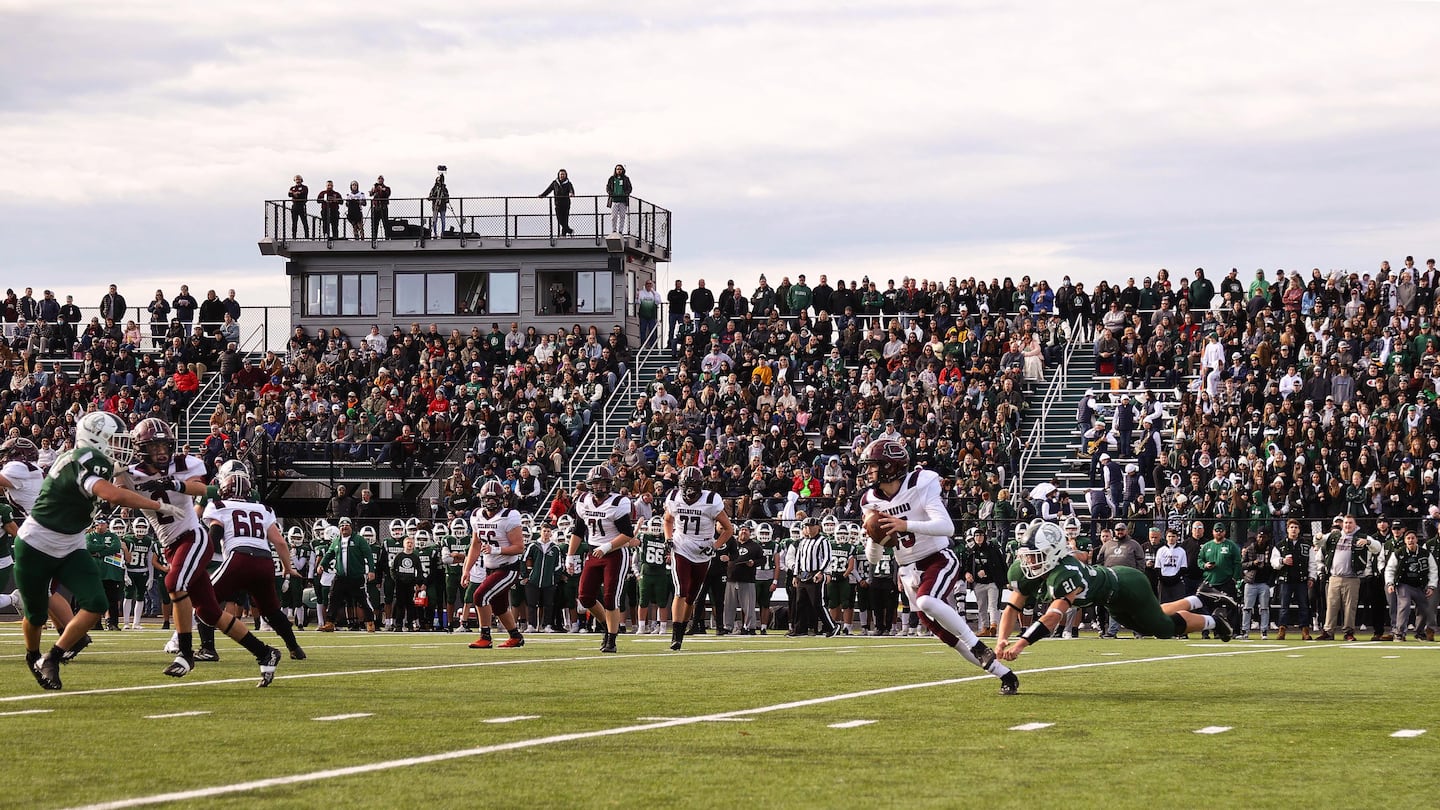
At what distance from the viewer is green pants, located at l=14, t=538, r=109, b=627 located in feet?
35.6

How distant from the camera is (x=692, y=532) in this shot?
18.1m

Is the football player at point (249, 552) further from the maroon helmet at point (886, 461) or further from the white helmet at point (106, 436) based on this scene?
the maroon helmet at point (886, 461)

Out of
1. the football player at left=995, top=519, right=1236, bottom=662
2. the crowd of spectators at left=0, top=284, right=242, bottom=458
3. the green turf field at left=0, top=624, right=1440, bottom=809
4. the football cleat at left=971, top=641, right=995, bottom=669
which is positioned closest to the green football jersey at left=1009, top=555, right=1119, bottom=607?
the football player at left=995, top=519, right=1236, bottom=662

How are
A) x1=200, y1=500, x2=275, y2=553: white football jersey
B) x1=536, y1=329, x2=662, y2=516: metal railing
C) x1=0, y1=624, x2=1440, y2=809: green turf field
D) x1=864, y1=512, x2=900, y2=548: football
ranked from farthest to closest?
x1=536, y1=329, x2=662, y2=516: metal railing < x1=200, y1=500, x2=275, y2=553: white football jersey < x1=864, y1=512, x2=900, y2=548: football < x1=0, y1=624, x2=1440, y2=809: green turf field

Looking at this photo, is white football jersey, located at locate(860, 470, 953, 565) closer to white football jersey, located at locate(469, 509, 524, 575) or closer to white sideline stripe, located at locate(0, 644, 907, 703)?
white sideline stripe, located at locate(0, 644, 907, 703)

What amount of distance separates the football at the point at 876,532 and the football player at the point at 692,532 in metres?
7.10

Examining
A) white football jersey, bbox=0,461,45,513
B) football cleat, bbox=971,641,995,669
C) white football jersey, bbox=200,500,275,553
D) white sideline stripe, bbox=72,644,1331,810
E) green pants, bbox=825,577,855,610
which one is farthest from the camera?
green pants, bbox=825,577,855,610

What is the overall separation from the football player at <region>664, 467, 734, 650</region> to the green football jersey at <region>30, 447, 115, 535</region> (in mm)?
7849

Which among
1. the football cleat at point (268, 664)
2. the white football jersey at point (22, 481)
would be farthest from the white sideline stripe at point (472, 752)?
the white football jersey at point (22, 481)

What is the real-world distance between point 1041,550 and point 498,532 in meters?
7.96

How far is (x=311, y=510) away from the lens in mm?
33000

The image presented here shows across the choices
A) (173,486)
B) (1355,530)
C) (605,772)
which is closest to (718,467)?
(1355,530)

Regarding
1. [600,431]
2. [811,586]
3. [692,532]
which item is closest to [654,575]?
[811,586]

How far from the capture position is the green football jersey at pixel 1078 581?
11789 millimetres
